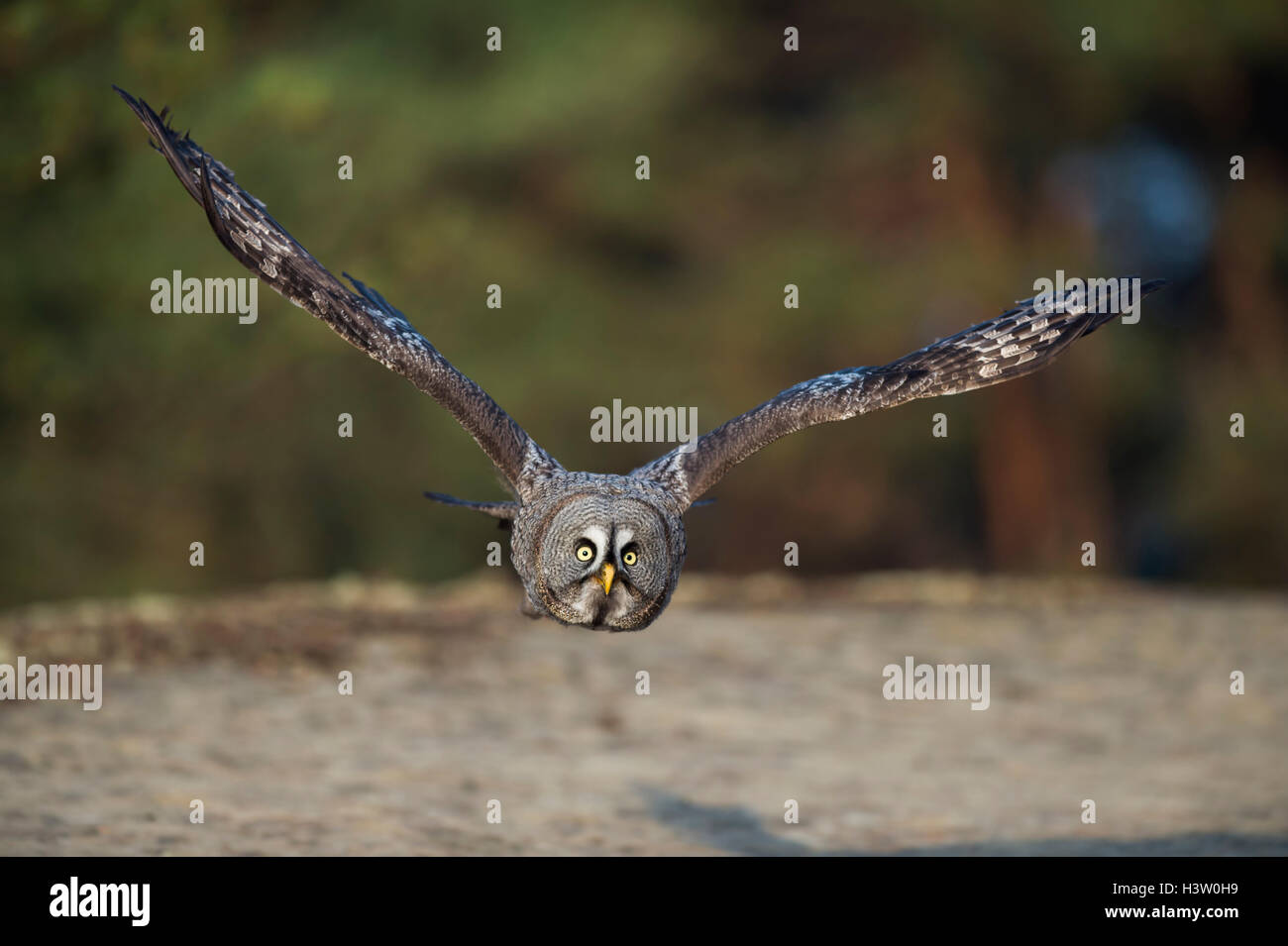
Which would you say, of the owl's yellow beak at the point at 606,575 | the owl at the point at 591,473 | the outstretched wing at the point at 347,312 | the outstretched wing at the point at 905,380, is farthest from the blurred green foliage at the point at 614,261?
the owl's yellow beak at the point at 606,575

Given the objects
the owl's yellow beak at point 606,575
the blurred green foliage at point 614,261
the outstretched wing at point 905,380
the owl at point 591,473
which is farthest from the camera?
the blurred green foliage at point 614,261

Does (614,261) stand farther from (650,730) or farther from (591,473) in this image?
(591,473)

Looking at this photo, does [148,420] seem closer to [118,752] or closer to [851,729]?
[118,752]

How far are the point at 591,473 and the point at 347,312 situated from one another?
1.38 meters

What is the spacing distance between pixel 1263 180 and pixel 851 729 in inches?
480

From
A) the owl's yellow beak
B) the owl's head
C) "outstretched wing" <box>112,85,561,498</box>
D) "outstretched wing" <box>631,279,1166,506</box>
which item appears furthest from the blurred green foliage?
the owl's yellow beak

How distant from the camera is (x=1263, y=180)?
67.2ft

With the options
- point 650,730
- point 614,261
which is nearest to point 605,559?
point 650,730

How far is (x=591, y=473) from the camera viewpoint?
6.78m

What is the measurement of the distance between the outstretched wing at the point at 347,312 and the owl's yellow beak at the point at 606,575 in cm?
95

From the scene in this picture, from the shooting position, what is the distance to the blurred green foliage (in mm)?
13820

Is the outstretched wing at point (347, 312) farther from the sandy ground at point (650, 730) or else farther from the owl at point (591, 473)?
the sandy ground at point (650, 730)

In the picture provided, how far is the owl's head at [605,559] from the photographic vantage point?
6.24m

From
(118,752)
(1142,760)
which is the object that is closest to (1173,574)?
(1142,760)
